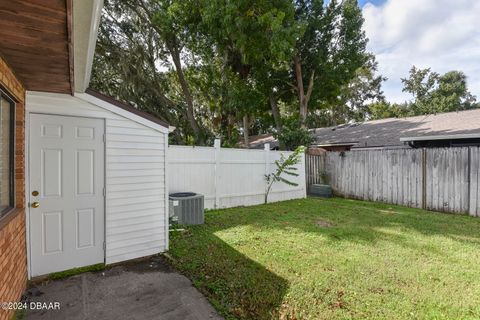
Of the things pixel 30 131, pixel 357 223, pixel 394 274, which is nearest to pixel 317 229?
pixel 357 223

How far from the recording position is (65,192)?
3805mm

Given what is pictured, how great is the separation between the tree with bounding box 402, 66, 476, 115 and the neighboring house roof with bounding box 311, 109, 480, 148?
17.1m

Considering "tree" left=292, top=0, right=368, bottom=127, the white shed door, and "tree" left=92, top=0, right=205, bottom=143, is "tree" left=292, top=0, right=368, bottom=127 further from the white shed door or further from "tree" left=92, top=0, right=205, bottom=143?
the white shed door

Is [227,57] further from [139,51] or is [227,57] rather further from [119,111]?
[119,111]

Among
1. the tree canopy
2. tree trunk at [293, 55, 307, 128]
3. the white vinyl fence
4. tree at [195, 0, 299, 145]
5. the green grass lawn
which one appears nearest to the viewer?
the green grass lawn

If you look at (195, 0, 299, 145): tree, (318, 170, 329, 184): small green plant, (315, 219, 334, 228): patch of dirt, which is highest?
(195, 0, 299, 145): tree

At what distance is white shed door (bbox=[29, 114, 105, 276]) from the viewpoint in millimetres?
3639

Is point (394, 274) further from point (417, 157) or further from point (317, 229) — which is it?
point (417, 157)

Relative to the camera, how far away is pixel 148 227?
458 centimetres

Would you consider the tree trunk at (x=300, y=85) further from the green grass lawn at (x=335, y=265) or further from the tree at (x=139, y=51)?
the green grass lawn at (x=335, y=265)

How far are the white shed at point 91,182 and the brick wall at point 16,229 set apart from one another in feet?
0.52

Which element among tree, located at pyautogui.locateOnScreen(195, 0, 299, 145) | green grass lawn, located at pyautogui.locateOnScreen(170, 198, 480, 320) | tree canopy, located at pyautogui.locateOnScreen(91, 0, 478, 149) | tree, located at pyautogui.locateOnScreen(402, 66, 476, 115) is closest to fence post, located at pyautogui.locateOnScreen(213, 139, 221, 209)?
green grass lawn, located at pyautogui.locateOnScreen(170, 198, 480, 320)

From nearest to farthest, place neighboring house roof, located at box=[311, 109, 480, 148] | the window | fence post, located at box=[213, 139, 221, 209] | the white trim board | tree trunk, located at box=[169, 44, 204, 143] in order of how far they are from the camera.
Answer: the window < the white trim board < fence post, located at box=[213, 139, 221, 209] < neighboring house roof, located at box=[311, 109, 480, 148] < tree trunk, located at box=[169, 44, 204, 143]

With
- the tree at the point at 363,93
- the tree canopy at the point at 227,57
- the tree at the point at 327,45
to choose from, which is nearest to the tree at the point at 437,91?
the tree at the point at 363,93
